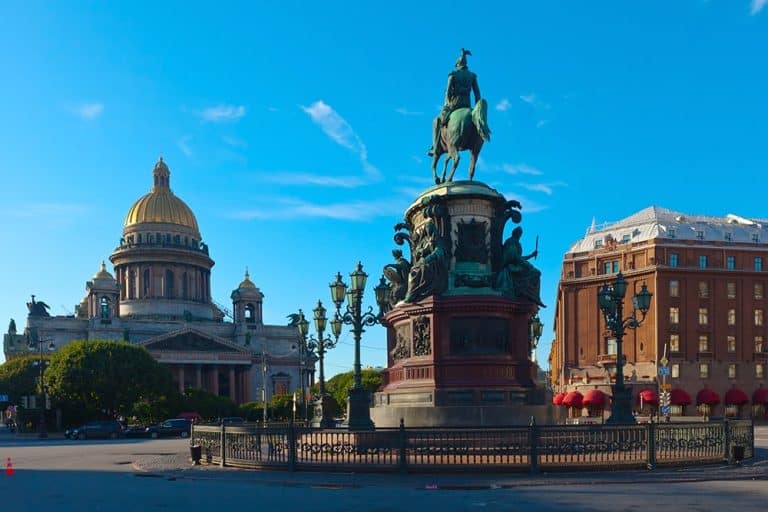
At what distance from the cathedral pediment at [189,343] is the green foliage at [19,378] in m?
30.7

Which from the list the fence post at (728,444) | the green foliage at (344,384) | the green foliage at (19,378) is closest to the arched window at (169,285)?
the green foliage at (344,384)

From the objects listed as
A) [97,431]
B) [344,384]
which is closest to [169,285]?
[344,384]

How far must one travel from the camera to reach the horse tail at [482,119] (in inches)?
1177

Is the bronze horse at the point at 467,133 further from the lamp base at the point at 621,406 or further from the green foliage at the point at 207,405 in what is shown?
the green foliage at the point at 207,405

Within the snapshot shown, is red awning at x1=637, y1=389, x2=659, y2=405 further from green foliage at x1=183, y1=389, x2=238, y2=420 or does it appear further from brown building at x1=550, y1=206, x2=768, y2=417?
green foliage at x1=183, y1=389, x2=238, y2=420

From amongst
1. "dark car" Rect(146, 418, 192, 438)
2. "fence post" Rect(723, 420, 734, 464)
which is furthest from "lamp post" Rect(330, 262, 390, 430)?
"dark car" Rect(146, 418, 192, 438)

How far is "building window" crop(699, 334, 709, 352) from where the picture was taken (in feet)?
272

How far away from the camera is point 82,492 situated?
62.7 feet

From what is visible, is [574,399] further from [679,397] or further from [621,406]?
[621,406]

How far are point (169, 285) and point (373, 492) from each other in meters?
129

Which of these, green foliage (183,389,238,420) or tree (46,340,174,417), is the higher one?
tree (46,340,174,417)

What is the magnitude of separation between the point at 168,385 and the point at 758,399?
58.6m

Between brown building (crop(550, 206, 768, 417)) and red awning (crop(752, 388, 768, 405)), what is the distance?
9cm

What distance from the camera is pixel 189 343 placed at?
130500 millimetres
